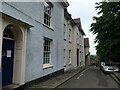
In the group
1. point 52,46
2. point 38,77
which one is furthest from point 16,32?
point 52,46

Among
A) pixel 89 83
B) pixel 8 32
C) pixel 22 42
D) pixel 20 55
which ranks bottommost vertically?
pixel 89 83

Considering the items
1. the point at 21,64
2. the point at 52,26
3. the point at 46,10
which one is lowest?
the point at 21,64

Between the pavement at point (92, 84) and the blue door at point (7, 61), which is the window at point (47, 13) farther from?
the blue door at point (7, 61)

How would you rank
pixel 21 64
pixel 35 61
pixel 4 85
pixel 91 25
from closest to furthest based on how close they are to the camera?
pixel 4 85 < pixel 21 64 < pixel 35 61 < pixel 91 25

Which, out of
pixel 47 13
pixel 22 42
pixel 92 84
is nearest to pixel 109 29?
pixel 47 13

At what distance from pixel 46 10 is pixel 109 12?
11321mm

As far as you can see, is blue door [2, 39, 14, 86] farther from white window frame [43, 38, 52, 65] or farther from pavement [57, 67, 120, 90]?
white window frame [43, 38, 52, 65]

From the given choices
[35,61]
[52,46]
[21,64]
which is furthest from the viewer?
[52,46]

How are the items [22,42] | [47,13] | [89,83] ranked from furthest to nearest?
[47,13]
[89,83]
[22,42]

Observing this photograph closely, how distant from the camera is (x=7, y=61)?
7.90 meters

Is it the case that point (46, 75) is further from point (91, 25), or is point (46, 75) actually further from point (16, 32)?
point (91, 25)

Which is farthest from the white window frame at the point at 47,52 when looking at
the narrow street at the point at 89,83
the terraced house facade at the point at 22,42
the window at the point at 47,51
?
the narrow street at the point at 89,83

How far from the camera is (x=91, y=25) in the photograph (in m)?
27.1

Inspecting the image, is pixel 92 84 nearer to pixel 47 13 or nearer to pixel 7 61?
pixel 7 61
